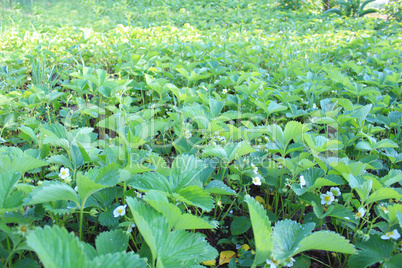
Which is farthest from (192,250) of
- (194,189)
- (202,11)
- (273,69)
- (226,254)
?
(202,11)

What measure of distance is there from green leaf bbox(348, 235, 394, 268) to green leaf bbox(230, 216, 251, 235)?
0.38m

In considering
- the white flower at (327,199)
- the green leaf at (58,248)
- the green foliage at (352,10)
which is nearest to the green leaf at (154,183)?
the green leaf at (58,248)

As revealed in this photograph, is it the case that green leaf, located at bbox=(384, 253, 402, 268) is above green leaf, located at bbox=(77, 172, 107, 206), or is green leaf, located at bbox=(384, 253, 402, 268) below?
below

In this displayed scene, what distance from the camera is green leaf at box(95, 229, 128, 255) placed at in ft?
2.67

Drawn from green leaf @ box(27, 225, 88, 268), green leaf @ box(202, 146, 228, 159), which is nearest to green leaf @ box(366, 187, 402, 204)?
green leaf @ box(202, 146, 228, 159)

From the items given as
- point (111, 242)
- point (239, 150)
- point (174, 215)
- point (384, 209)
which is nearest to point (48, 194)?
point (111, 242)

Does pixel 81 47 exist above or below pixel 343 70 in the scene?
above

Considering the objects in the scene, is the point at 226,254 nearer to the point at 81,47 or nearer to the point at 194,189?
the point at 194,189

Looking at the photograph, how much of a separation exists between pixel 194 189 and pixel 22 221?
18.9 inches

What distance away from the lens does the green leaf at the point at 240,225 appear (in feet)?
3.93

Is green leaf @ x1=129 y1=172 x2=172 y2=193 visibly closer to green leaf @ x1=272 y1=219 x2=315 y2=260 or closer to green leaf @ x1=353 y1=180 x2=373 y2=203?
green leaf @ x1=272 y1=219 x2=315 y2=260

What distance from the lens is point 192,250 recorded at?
774mm

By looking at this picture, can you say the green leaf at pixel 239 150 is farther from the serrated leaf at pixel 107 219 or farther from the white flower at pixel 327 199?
the serrated leaf at pixel 107 219

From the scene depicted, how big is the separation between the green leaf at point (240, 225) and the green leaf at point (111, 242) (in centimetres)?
Answer: 50
